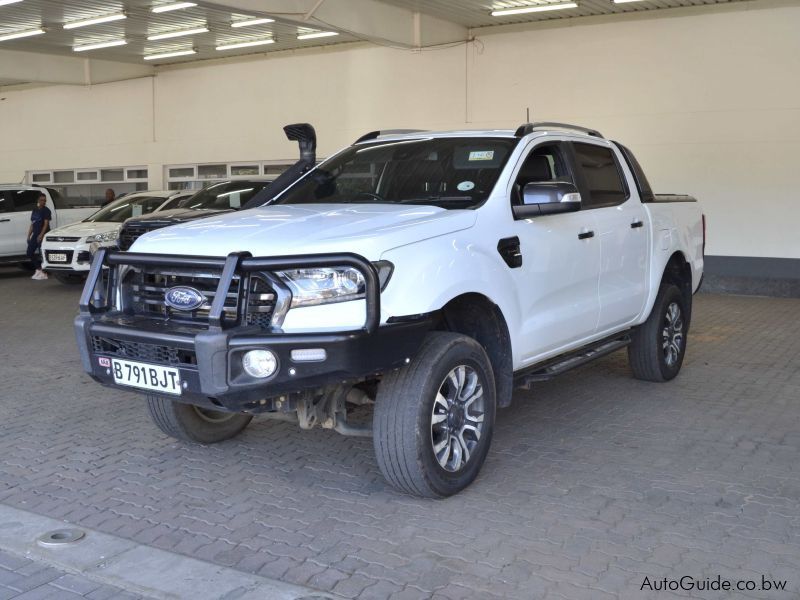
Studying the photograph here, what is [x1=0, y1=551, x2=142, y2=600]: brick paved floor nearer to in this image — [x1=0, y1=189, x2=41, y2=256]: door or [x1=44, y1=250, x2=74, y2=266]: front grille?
[x1=44, y1=250, x2=74, y2=266]: front grille

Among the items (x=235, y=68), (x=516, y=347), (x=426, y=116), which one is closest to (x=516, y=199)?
(x=516, y=347)

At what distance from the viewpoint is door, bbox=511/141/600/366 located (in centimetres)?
507

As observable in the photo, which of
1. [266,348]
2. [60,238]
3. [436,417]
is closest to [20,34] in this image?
[60,238]

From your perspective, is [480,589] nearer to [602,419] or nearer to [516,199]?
[516,199]

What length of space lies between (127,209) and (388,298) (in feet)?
40.9

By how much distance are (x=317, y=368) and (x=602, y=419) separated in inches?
115

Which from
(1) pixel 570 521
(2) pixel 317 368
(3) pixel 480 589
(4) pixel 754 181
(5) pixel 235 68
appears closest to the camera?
(3) pixel 480 589

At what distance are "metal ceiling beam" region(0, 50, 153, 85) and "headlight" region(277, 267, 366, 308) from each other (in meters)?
18.7

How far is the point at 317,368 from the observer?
3.95 m

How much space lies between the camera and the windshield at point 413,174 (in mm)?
5129

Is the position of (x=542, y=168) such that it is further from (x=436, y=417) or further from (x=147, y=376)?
(x=147, y=376)

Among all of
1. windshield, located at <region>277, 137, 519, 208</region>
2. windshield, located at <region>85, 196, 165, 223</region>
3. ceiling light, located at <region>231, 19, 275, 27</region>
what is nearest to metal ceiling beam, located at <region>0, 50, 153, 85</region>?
ceiling light, located at <region>231, 19, 275, 27</region>

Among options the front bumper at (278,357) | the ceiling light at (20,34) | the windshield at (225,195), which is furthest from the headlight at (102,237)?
the front bumper at (278,357)

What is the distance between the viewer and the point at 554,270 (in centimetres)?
529
